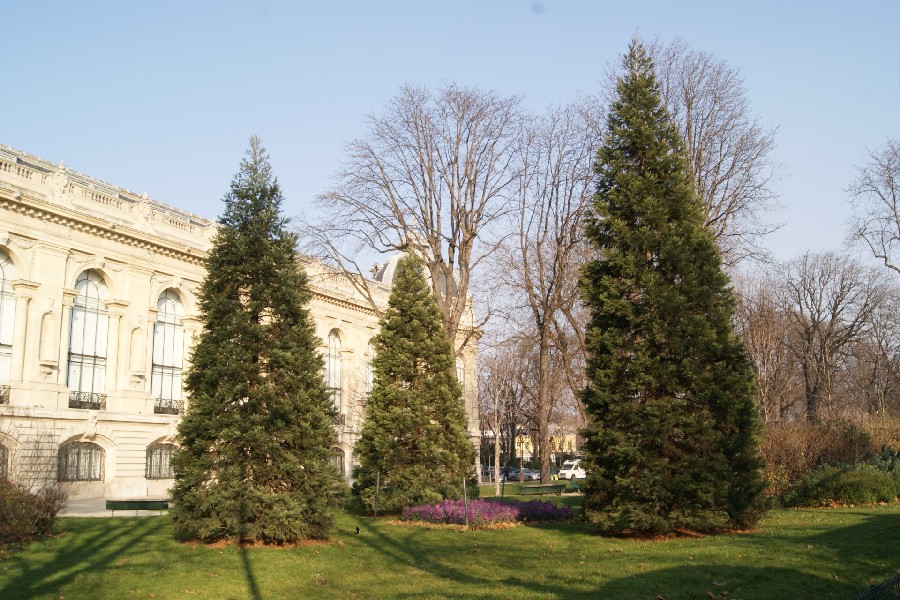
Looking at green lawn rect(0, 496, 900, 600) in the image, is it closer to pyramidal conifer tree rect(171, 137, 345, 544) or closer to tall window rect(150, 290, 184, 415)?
pyramidal conifer tree rect(171, 137, 345, 544)

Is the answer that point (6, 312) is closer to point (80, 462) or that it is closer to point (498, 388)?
point (80, 462)

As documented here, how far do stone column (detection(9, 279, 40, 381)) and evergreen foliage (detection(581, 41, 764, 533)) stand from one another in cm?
2388

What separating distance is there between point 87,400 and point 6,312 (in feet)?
16.4

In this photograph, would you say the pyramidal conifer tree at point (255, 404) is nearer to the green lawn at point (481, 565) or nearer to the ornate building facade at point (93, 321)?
the green lawn at point (481, 565)

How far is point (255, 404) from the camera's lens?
17047 mm

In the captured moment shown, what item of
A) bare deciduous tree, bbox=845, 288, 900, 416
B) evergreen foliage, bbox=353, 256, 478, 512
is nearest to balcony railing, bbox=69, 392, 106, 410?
evergreen foliage, bbox=353, 256, 478, 512

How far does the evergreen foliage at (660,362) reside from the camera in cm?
1636

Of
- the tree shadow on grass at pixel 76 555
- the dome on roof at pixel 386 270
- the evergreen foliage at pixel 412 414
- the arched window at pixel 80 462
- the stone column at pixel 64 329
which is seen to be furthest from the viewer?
the dome on roof at pixel 386 270

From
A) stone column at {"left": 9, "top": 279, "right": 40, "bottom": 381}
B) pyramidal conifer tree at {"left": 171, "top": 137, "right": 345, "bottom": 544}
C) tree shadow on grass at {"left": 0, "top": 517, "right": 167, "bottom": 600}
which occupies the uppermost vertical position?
stone column at {"left": 9, "top": 279, "right": 40, "bottom": 381}

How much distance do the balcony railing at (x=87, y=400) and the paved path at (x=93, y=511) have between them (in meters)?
3.96

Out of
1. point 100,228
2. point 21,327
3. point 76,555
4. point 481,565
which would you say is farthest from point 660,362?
point 100,228

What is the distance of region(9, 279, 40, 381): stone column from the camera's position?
1227 inches

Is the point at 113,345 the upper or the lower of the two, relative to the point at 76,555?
upper

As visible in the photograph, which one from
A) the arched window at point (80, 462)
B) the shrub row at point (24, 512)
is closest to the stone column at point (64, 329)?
the arched window at point (80, 462)
